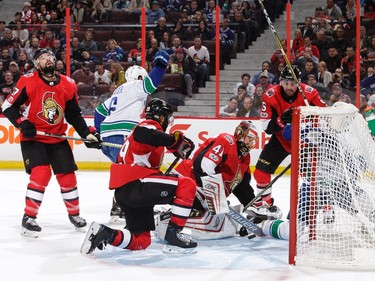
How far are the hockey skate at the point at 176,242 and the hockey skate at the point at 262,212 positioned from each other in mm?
891

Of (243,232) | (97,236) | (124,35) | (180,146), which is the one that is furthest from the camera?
(124,35)

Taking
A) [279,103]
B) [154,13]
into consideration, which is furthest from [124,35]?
[279,103]

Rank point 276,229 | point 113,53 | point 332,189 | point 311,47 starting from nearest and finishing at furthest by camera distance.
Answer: point 332,189
point 276,229
point 311,47
point 113,53

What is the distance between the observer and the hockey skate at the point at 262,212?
5438mm

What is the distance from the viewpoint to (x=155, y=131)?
4.48 meters

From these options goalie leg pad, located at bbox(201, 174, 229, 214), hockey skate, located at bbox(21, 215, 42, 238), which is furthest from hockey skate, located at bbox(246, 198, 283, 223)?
hockey skate, located at bbox(21, 215, 42, 238)

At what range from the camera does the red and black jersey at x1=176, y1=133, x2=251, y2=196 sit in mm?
4965

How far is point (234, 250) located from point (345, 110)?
1050mm

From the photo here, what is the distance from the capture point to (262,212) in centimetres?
553

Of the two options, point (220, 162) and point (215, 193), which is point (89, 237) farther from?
point (220, 162)

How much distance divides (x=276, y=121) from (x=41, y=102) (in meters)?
1.54

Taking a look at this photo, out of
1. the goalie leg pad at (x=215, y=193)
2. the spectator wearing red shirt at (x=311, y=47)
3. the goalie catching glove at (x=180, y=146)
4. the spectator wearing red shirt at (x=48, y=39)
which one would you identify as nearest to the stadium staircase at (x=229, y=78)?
the spectator wearing red shirt at (x=311, y=47)

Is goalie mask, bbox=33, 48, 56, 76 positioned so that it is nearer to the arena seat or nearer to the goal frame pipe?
the goal frame pipe

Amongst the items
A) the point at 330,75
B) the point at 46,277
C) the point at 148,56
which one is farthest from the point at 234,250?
the point at 148,56
